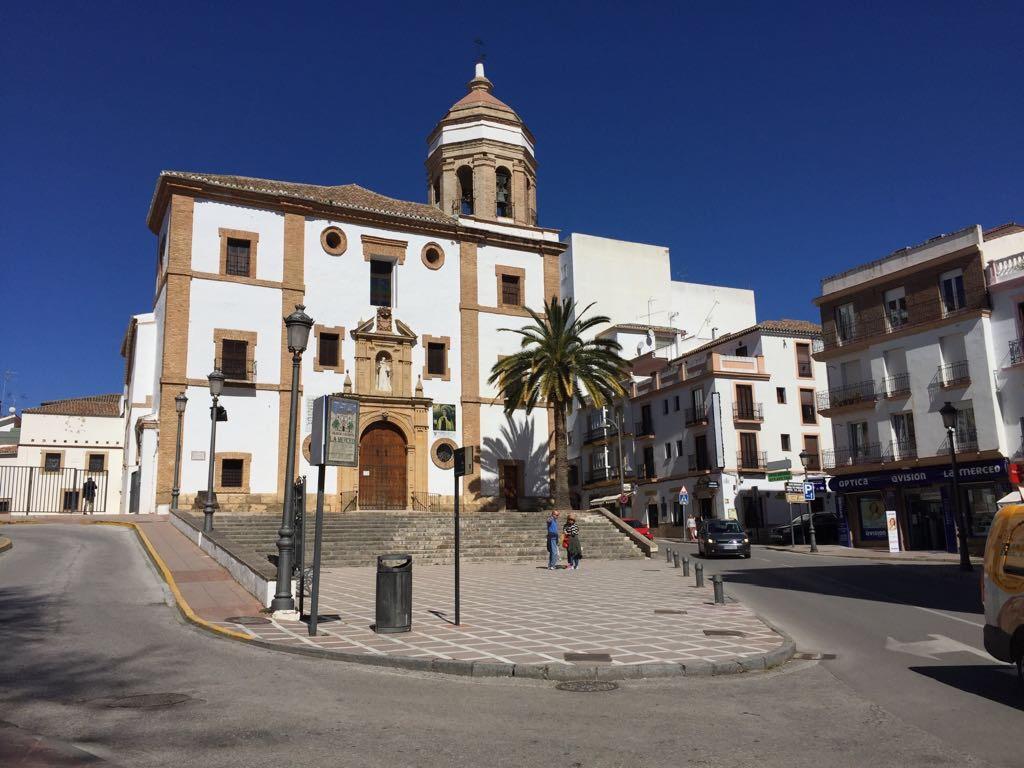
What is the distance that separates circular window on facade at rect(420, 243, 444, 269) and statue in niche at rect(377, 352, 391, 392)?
15.8 feet

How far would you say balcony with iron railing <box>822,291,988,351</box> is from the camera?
30884 mm

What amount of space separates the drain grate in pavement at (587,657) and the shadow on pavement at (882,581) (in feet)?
→ 26.2

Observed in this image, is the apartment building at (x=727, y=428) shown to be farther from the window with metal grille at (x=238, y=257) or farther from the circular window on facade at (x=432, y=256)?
the window with metal grille at (x=238, y=257)

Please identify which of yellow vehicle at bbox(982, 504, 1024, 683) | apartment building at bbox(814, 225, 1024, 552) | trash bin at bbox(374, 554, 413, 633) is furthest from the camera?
apartment building at bbox(814, 225, 1024, 552)

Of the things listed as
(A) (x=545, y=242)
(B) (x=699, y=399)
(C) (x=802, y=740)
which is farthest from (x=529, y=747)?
(B) (x=699, y=399)

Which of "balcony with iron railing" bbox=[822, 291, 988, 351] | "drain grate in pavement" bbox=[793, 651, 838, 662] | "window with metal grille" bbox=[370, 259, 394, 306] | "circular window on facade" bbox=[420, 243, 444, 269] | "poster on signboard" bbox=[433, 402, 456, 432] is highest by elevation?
"circular window on facade" bbox=[420, 243, 444, 269]

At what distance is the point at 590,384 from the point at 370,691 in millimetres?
26071

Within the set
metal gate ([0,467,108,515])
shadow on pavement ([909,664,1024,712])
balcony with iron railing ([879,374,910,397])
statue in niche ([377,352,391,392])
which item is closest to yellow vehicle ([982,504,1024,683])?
shadow on pavement ([909,664,1024,712])

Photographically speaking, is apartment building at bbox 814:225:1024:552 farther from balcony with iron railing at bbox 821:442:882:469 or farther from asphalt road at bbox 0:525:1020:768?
asphalt road at bbox 0:525:1020:768

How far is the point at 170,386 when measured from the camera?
30.3 meters

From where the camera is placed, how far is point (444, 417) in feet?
116

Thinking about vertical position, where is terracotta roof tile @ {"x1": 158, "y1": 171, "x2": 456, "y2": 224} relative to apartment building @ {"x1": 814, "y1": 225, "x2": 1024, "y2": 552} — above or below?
above

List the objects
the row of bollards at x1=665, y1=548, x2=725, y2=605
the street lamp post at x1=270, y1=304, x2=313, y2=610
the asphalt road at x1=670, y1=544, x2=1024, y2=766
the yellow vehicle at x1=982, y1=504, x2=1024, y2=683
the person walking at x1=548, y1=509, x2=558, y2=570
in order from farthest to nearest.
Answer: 1. the person walking at x1=548, y1=509, x2=558, y2=570
2. the row of bollards at x1=665, y1=548, x2=725, y2=605
3. the street lamp post at x1=270, y1=304, x2=313, y2=610
4. the yellow vehicle at x1=982, y1=504, x2=1024, y2=683
5. the asphalt road at x1=670, y1=544, x2=1024, y2=766

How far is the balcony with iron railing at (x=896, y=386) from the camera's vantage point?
33.1 meters
